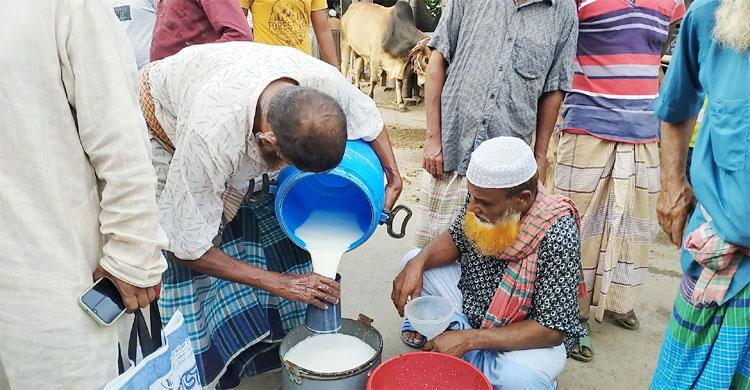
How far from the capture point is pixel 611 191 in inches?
105

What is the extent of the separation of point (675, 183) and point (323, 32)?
2417 mm

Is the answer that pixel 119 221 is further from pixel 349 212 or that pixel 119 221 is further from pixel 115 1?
pixel 115 1

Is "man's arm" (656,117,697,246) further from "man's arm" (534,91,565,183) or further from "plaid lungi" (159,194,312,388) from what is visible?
"plaid lungi" (159,194,312,388)

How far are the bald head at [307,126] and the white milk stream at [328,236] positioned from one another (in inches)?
19.5

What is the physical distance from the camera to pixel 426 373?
1967mm

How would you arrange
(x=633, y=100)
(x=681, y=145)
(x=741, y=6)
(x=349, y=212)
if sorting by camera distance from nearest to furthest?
(x=741, y=6) < (x=681, y=145) < (x=349, y=212) < (x=633, y=100)

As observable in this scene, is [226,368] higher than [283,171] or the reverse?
the reverse

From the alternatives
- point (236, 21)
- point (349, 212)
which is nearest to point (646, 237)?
point (349, 212)

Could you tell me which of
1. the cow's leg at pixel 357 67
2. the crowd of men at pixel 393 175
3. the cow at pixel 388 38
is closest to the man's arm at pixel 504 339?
the crowd of men at pixel 393 175

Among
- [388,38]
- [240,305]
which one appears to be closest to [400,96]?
[388,38]

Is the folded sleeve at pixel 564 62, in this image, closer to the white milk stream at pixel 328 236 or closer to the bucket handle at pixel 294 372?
the white milk stream at pixel 328 236

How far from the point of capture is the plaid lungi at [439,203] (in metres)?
2.59

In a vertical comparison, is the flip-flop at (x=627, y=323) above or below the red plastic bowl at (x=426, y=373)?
below

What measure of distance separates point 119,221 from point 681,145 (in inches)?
61.8
